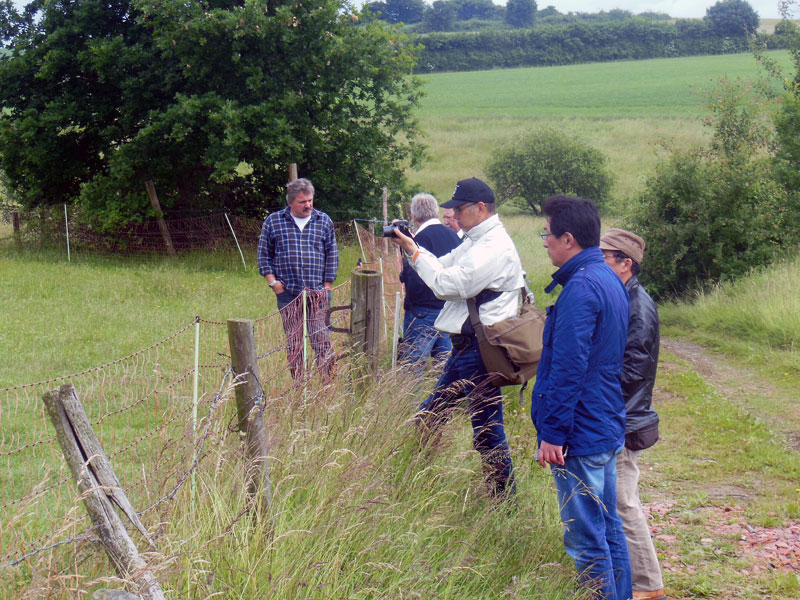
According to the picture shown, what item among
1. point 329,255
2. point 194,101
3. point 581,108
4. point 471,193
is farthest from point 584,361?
point 581,108

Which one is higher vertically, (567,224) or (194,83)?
(194,83)

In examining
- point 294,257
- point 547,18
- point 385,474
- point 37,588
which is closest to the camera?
point 37,588

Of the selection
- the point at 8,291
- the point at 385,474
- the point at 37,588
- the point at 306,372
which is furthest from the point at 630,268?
the point at 8,291

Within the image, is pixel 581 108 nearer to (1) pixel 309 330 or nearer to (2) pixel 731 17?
(2) pixel 731 17

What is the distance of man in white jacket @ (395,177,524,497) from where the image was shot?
4383 mm

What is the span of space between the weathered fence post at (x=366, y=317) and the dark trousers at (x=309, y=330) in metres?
0.24

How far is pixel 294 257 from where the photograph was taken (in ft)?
22.0

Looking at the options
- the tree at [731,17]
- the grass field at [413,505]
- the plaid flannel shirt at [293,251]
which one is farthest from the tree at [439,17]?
the grass field at [413,505]

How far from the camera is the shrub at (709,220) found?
1478 centimetres

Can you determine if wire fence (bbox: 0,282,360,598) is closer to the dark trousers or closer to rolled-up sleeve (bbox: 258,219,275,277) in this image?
A: the dark trousers

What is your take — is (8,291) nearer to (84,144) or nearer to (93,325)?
(93,325)

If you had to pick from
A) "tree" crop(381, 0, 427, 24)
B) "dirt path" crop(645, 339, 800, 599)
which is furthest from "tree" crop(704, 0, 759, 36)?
"dirt path" crop(645, 339, 800, 599)

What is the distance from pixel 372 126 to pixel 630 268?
15.8 m

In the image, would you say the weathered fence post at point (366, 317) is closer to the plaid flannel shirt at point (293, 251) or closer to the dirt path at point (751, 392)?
the plaid flannel shirt at point (293, 251)
